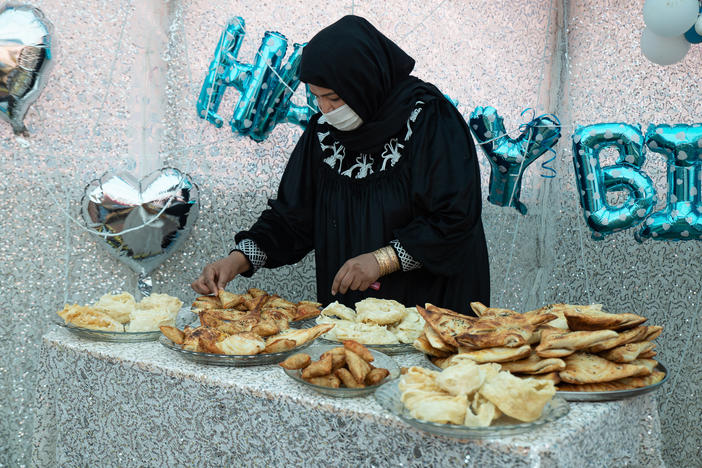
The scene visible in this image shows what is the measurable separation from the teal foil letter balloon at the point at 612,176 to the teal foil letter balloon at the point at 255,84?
92 centimetres

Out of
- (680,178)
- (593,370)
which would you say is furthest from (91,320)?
(680,178)

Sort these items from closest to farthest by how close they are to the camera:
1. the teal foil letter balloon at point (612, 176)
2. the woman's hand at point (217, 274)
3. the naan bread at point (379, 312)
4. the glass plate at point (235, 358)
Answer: the glass plate at point (235, 358) < the naan bread at point (379, 312) < the woman's hand at point (217, 274) < the teal foil letter balloon at point (612, 176)

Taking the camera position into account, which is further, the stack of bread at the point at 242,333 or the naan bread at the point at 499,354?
the stack of bread at the point at 242,333

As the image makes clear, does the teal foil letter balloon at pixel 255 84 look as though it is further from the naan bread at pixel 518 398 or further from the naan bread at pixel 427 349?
the naan bread at pixel 518 398

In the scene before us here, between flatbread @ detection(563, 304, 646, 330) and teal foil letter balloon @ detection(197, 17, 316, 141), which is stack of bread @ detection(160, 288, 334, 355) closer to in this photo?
flatbread @ detection(563, 304, 646, 330)

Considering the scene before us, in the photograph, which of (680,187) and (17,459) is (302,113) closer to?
(680,187)

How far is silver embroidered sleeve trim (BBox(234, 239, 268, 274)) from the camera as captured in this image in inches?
67.7

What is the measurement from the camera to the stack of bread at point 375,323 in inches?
44.6

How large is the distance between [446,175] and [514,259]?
1200 mm

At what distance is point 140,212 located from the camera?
2.00 m

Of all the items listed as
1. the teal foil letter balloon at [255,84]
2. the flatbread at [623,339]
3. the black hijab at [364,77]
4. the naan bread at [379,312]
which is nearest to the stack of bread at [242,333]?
the naan bread at [379,312]

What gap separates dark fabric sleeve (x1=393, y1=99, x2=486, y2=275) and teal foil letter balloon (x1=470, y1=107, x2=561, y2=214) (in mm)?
588

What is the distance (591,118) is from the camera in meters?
2.43

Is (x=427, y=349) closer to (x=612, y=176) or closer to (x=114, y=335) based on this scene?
(x=114, y=335)
